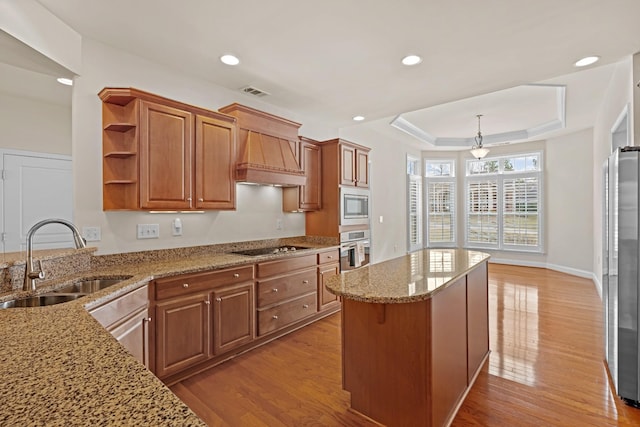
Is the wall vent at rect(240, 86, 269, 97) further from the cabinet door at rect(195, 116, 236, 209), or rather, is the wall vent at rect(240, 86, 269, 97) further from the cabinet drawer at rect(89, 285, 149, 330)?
the cabinet drawer at rect(89, 285, 149, 330)

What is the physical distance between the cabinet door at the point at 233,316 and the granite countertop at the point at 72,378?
137cm

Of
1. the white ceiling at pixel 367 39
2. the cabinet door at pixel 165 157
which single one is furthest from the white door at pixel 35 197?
the white ceiling at pixel 367 39

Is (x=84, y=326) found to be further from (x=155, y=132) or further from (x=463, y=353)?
(x=463, y=353)

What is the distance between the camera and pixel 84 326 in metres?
1.22

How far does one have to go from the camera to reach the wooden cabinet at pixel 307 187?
409 centimetres

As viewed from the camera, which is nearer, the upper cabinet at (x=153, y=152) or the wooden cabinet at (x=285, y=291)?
the upper cabinet at (x=153, y=152)

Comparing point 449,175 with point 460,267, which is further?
point 449,175

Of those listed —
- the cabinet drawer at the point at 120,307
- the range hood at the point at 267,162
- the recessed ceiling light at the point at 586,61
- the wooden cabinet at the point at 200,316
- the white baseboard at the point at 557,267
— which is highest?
the recessed ceiling light at the point at 586,61

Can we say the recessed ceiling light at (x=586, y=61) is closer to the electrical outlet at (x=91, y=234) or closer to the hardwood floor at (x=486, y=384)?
the hardwood floor at (x=486, y=384)

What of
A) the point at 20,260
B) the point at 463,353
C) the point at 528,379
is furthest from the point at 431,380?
the point at 20,260

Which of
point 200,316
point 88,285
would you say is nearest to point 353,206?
point 200,316

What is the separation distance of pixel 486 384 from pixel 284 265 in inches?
81.8

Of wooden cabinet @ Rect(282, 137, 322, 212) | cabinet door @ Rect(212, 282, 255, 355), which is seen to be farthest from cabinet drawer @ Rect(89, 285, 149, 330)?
wooden cabinet @ Rect(282, 137, 322, 212)

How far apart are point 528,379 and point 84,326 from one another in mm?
3025
